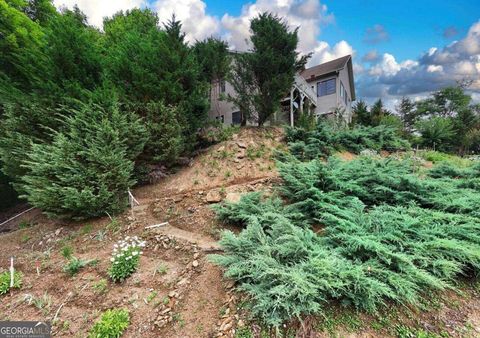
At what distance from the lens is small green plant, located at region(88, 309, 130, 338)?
2.76 m

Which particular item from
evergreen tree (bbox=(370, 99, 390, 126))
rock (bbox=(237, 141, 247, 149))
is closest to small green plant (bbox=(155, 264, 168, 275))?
rock (bbox=(237, 141, 247, 149))

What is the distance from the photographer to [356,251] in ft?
10.1

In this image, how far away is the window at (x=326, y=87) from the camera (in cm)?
1831

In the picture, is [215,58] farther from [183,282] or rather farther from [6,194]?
[6,194]

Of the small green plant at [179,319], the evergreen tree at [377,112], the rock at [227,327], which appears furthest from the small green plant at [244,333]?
the evergreen tree at [377,112]

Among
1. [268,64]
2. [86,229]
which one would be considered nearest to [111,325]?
[86,229]

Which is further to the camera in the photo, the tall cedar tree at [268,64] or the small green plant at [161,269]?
the tall cedar tree at [268,64]

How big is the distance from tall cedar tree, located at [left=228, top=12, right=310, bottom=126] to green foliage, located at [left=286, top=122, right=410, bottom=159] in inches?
66.4

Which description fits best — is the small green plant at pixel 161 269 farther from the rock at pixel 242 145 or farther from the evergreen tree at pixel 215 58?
the evergreen tree at pixel 215 58

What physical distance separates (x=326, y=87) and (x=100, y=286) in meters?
19.7

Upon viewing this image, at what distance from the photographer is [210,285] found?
3346 mm

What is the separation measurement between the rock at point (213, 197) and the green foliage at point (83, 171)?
2.28m

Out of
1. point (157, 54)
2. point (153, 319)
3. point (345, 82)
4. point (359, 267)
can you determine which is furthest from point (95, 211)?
point (345, 82)

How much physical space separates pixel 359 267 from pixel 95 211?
20.3 feet
